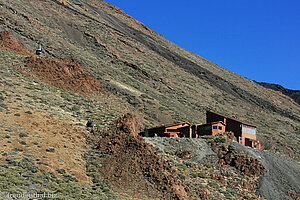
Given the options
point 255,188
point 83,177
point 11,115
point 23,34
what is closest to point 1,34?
point 23,34

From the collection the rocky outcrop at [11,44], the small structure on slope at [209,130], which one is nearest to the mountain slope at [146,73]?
the rocky outcrop at [11,44]

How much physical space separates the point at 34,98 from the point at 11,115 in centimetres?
591

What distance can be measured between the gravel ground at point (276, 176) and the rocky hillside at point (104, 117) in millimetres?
369

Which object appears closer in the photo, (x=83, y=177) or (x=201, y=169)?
(x=83, y=177)

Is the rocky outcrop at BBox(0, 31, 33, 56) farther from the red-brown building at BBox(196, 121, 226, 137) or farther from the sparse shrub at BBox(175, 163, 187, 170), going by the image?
the sparse shrub at BBox(175, 163, 187, 170)

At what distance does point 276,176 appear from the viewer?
109ft

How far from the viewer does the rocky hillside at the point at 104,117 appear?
2402cm

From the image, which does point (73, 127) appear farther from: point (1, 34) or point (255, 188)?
point (1, 34)

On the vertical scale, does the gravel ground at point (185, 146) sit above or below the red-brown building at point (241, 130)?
below

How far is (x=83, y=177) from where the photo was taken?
24.0m

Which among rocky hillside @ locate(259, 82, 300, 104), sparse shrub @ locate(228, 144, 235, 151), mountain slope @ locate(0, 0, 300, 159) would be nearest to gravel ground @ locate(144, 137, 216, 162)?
sparse shrub @ locate(228, 144, 235, 151)

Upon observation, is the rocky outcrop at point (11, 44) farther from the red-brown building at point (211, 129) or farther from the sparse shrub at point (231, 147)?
the sparse shrub at point (231, 147)

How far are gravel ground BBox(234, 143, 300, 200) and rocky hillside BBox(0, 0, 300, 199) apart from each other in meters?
0.37

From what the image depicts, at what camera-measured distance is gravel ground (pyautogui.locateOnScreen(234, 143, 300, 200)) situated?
100ft
